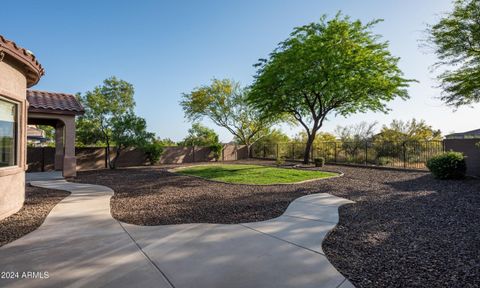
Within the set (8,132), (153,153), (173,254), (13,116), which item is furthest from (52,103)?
(173,254)

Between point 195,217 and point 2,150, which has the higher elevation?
point 2,150

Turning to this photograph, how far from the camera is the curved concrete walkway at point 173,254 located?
278 centimetres

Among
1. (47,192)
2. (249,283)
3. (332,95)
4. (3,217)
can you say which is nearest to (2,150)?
(3,217)

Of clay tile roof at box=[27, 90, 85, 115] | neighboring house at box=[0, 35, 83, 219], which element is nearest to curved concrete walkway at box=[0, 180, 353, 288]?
neighboring house at box=[0, 35, 83, 219]

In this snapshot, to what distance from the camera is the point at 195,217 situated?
17.5 ft

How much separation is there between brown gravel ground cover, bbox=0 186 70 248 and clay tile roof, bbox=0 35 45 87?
3146 millimetres

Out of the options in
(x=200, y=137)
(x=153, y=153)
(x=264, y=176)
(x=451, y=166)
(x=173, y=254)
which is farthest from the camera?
(x=200, y=137)

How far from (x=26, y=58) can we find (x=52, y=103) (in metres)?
7.50

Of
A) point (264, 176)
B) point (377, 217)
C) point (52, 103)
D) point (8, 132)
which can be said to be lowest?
point (377, 217)

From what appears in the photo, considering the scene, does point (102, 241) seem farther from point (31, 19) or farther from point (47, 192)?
point (31, 19)

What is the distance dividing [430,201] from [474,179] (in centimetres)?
536

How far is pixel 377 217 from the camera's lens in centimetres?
531

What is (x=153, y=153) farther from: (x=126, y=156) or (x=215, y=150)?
(x=215, y=150)

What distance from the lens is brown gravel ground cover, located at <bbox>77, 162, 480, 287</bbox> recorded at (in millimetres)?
3069
